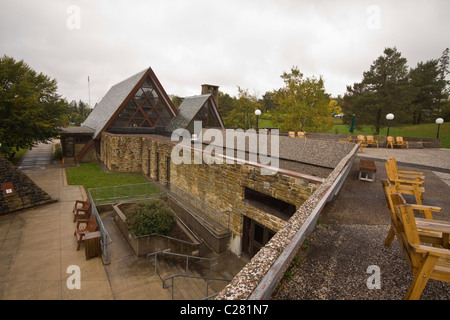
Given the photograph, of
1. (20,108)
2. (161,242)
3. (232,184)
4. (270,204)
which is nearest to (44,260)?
(161,242)

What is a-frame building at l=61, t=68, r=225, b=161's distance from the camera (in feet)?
70.1

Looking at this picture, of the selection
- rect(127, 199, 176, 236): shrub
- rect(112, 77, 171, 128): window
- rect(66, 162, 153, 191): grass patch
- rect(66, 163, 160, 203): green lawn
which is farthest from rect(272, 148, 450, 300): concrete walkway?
rect(112, 77, 171, 128): window

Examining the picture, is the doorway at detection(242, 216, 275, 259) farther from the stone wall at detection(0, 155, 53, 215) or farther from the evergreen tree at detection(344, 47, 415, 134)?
the evergreen tree at detection(344, 47, 415, 134)

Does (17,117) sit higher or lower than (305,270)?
higher

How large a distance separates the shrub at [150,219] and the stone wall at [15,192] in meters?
6.35

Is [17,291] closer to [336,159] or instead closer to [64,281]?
[64,281]

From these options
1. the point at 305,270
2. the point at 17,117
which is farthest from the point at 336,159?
the point at 17,117

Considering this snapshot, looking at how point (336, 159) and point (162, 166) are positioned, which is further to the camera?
point (162, 166)

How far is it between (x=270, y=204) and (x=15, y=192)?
12.0 m
